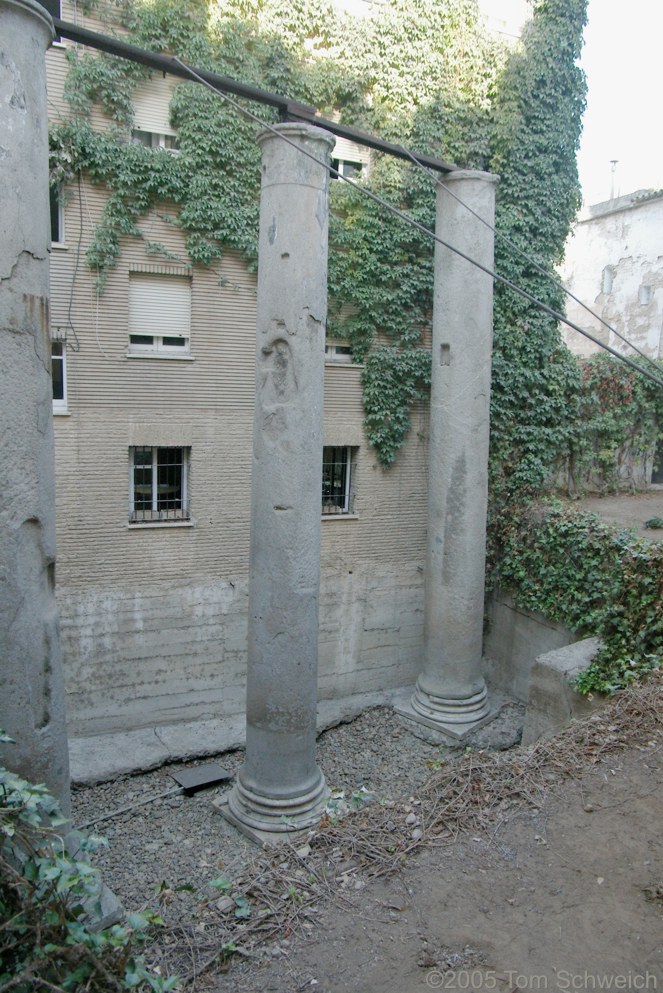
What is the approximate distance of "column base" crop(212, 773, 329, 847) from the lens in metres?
7.35

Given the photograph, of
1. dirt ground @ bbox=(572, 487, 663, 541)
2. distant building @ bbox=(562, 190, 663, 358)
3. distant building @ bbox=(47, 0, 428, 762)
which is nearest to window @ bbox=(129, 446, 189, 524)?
distant building @ bbox=(47, 0, 428, 762)

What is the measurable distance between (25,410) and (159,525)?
5.48 metres

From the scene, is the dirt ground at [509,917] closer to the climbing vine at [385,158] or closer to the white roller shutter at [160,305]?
the climbing vine at [385,158]

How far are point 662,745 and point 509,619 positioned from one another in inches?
234

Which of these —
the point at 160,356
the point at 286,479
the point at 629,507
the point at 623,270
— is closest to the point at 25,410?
the point at 286,479

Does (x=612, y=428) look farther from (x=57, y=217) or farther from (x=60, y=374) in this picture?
(x=57, y=217)

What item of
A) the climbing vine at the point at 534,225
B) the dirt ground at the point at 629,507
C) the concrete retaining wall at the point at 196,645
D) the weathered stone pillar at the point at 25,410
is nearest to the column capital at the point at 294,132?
the weathered stone pillar at the point at 25,410

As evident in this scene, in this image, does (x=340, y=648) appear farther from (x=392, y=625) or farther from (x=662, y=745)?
(x=662, y=745)

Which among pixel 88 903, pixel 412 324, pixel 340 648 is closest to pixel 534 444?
pixel 412 324

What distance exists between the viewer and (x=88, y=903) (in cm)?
504

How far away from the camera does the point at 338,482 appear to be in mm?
12047

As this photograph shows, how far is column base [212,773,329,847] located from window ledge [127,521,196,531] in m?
4.14

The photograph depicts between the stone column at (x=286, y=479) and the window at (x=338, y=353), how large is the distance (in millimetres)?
4461

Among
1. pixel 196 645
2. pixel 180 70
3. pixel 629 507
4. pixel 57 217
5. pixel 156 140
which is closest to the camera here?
pixel 180 70
